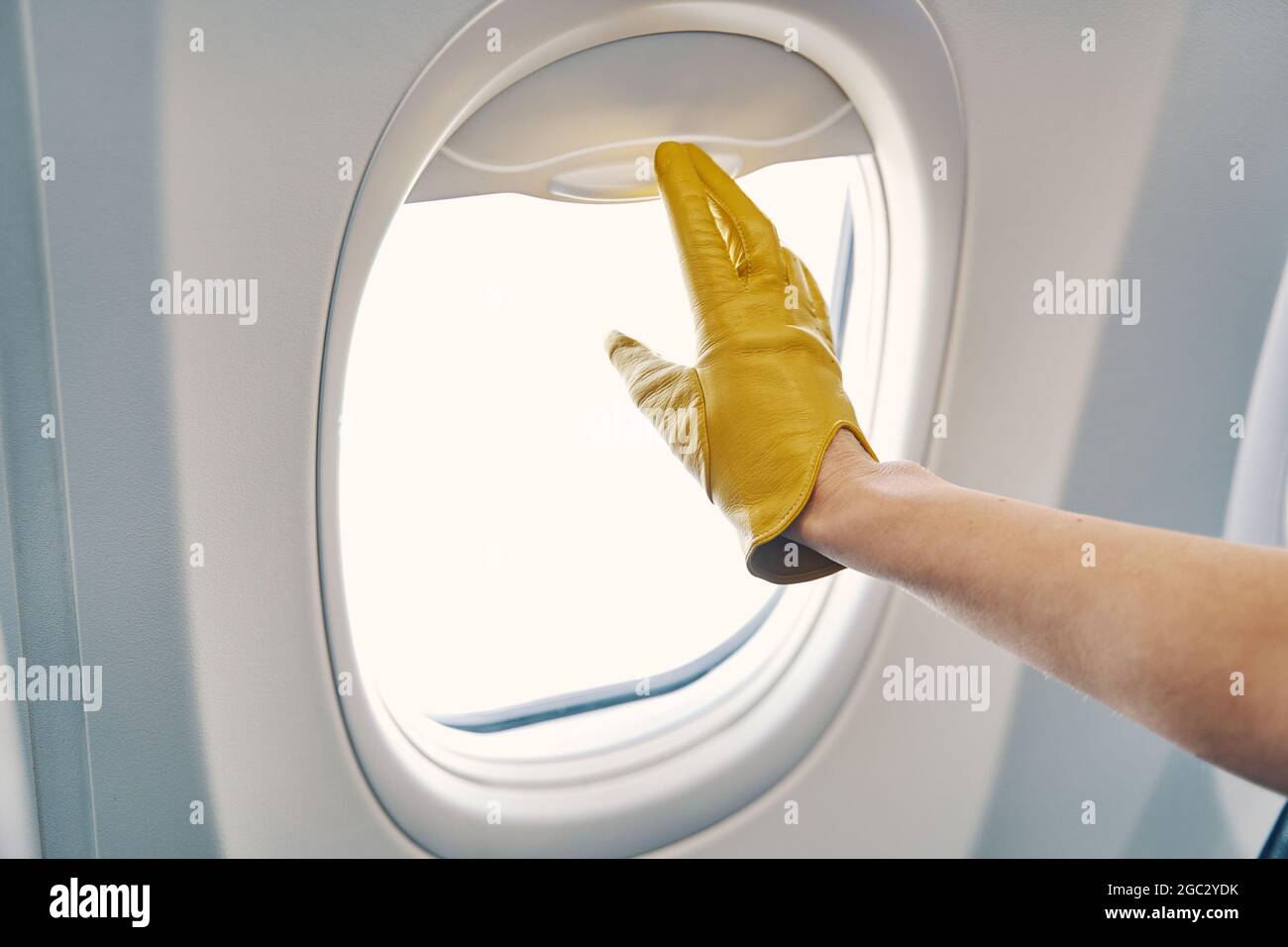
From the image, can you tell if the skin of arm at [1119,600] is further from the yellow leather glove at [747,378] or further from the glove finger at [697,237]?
the glove finger at [697,237]

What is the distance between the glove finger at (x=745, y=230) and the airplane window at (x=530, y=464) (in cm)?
38

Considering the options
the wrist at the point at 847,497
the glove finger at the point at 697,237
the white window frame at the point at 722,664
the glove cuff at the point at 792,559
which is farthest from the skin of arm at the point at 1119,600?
the white window frame at the point at 722,664

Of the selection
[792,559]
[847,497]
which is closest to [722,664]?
[792,559]

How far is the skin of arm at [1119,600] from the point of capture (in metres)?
0.55

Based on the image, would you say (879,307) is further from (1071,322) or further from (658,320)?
(658,320)

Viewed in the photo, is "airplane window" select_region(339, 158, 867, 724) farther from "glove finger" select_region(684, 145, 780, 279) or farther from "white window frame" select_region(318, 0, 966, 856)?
"glove finger" select_region(684, 145, 780, 279)

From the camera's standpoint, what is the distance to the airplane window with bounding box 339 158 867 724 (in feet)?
4.96

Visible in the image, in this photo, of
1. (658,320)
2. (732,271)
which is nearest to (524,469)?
(658,320)

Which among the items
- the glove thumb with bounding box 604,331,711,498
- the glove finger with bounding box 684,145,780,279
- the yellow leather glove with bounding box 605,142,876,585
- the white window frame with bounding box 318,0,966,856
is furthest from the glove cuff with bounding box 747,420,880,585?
the white window frame with bounding box 318,0,966,856

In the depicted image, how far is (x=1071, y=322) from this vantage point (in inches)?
54.7

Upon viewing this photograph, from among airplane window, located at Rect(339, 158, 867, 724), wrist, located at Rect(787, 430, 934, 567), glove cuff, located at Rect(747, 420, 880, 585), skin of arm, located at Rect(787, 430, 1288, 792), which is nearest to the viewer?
skin of arm, located at Rect(787, 430, 1288, 792)

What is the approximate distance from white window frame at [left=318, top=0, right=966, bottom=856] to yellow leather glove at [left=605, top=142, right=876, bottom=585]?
0.26 metres

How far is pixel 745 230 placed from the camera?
1.04 meters
